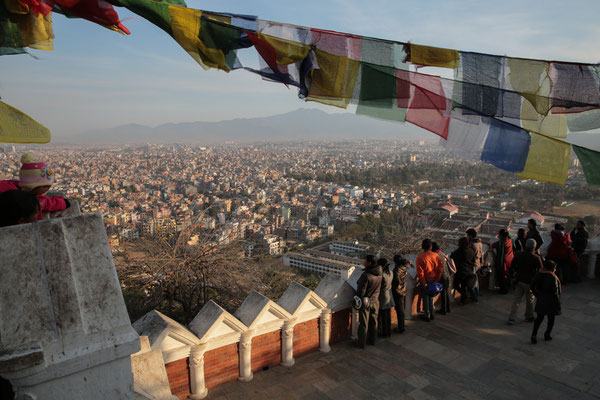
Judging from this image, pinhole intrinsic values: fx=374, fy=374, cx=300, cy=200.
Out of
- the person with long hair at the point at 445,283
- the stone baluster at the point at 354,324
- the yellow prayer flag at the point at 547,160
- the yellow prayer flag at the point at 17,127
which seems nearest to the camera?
the yellow prayer flag at the point at 17,127

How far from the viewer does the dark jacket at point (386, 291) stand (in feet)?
11.8

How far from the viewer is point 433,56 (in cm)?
258

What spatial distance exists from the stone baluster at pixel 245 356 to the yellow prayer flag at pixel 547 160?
2.44 metres

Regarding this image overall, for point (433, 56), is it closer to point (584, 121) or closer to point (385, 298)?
point (584, 121)

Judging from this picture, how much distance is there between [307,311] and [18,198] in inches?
91.5

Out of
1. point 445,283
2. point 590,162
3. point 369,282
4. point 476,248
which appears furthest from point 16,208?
point 476,248

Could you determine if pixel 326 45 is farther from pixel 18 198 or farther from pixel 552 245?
pixel 552 245

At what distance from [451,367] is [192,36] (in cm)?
324

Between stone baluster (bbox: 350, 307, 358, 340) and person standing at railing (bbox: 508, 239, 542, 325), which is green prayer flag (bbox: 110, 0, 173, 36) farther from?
person standing at railing (bbox: 508, 239, 542, 325)

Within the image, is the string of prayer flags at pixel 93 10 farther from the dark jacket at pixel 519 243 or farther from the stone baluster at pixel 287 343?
the dark jacket at pixel 519 243

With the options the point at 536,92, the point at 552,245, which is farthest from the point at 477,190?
the point at 536,92

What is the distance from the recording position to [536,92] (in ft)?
9.20

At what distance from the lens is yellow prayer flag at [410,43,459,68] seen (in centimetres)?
253

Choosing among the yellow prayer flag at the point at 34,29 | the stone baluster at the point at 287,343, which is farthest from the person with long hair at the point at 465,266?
the yellow prayer flag at the point at 34,29
